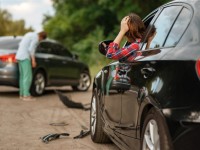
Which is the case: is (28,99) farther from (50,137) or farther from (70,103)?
(50,137)

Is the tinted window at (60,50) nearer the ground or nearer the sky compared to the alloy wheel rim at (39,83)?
nearer the sky

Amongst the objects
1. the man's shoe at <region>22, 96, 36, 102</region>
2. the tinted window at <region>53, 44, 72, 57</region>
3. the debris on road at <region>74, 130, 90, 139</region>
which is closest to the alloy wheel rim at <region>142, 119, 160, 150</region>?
the debris on road at <region>74, 130, 90, 139</region>

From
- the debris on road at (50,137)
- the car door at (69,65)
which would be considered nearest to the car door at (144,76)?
the debris on road at (50,137)

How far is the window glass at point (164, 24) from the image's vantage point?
492 cm

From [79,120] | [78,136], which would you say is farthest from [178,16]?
[79,120]

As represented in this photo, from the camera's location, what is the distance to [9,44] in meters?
14.9

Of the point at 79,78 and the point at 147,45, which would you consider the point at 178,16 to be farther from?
the point at 79,78

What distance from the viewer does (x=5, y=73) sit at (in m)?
14.3

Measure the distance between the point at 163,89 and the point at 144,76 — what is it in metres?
0.50

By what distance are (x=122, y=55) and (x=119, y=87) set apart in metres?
0.32

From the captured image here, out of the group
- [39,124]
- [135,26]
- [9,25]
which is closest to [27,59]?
[39,124]

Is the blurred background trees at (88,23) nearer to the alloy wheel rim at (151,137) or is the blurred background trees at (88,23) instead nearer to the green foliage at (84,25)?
the green foliage at (84,25)

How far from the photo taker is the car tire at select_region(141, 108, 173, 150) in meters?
4.05

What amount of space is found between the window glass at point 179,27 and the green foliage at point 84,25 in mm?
34754
